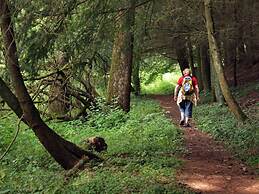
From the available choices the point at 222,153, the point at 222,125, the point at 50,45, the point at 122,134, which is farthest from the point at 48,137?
the point at 222,125

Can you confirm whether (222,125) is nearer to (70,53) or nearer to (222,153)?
(222,153)

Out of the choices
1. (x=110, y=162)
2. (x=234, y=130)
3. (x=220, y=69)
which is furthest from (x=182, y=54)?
(x=110, y=162)

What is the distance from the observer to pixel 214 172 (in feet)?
26.8

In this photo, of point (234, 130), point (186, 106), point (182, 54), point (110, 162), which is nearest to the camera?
point (110, 162)

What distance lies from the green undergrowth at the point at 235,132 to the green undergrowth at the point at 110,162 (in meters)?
1.19

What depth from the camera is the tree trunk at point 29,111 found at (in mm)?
8016

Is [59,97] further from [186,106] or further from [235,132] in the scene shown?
[235,132]

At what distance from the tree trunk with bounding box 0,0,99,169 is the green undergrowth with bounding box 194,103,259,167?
341 centimetres

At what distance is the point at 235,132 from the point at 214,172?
11.4ft

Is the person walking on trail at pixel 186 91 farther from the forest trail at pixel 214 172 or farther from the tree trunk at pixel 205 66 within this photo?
the tree trunk at pixel 205 66

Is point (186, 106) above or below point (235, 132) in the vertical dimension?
above

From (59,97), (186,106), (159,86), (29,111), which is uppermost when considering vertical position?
(29,111)

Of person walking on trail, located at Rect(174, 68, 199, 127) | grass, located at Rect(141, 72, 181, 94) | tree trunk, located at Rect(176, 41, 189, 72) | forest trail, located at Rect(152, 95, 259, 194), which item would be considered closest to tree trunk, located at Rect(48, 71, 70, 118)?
person walking on trail, located at Rect(174, 68, 199, 127)

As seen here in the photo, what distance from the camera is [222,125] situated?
1296cm
